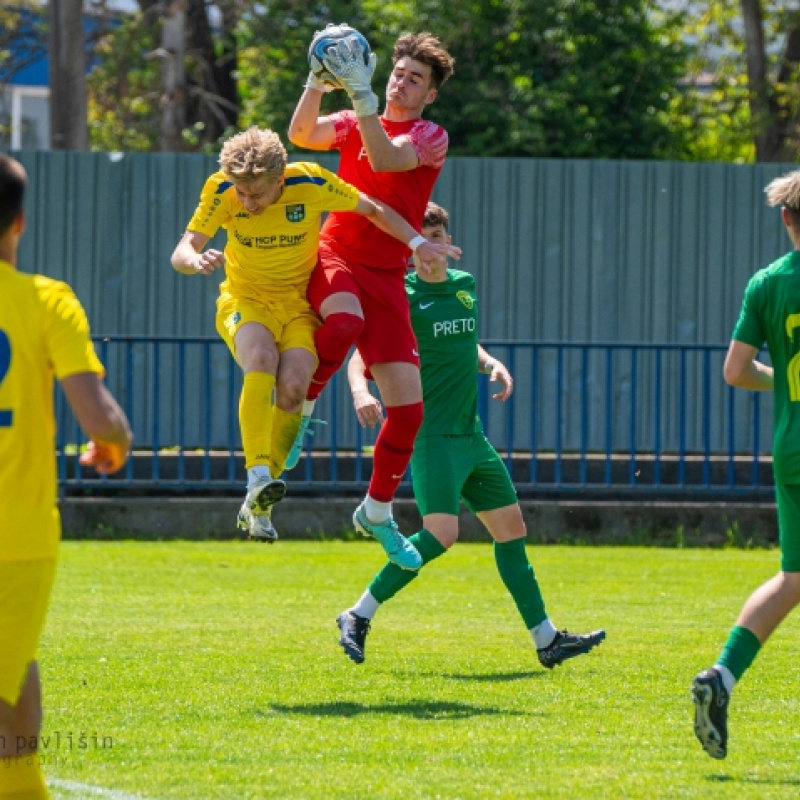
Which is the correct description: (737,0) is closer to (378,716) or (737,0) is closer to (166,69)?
(166,69)

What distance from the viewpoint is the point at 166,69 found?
956 inches

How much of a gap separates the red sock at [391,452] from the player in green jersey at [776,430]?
2457 millimetres

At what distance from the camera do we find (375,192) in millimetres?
7762

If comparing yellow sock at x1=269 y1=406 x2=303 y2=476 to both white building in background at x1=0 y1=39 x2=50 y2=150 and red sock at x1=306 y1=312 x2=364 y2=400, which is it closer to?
red sock at x1=306 y1=312 x2=364 y2=400

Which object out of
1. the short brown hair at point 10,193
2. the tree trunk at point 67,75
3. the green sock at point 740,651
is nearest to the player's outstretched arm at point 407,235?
the green sock at point 740,651

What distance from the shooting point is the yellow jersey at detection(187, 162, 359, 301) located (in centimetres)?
720

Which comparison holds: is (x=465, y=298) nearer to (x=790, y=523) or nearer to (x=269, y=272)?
(x=269, y=272)

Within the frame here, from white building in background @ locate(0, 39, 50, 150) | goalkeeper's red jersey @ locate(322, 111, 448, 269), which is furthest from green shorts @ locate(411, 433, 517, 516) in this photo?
white building in background @ locate(0, 39, 50, 150)

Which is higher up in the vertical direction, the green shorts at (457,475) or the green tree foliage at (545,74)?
the green tree foliage at (545,74)

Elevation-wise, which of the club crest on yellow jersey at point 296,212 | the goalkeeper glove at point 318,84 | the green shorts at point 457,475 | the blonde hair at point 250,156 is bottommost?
the green shorts at point 457,475

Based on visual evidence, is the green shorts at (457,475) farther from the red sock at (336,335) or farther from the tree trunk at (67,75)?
the tree trunk at (67,75)

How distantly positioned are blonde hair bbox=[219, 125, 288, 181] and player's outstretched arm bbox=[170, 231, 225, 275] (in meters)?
0.36

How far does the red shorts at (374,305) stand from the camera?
756cm

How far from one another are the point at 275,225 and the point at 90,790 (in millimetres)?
2995
